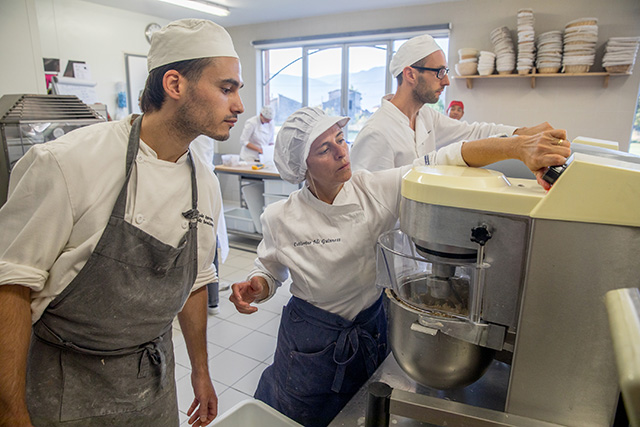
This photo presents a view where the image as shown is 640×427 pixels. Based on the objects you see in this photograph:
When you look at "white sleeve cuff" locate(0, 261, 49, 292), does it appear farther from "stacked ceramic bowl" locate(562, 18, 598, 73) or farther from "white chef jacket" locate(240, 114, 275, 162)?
"white chef jacket" locate(240, 114, 275, 162)

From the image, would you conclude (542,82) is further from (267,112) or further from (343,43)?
(267,112)

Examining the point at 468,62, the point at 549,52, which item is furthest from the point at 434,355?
the point at 468,62

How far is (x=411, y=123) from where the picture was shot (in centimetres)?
213

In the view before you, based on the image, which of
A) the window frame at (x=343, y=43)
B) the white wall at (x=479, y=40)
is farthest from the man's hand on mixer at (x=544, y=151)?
the window frame at (x=343, y=43)

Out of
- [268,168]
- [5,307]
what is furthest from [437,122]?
[268,168]

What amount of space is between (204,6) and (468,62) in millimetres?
3459

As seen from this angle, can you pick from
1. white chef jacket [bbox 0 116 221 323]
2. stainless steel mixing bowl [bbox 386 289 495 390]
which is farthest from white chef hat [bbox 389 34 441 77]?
stainless steel mixing bowl [bbox 386 289 495 390]

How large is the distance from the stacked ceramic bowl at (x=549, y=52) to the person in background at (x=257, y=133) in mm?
3505

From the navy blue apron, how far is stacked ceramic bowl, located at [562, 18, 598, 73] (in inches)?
166

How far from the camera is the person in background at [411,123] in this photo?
6.47 ft

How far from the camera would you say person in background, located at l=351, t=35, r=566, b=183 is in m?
1.97

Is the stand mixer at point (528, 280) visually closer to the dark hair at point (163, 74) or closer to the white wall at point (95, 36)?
the dark hair at point (163, 74)

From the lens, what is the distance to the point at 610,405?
695mm

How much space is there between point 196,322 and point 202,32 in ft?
2.87
